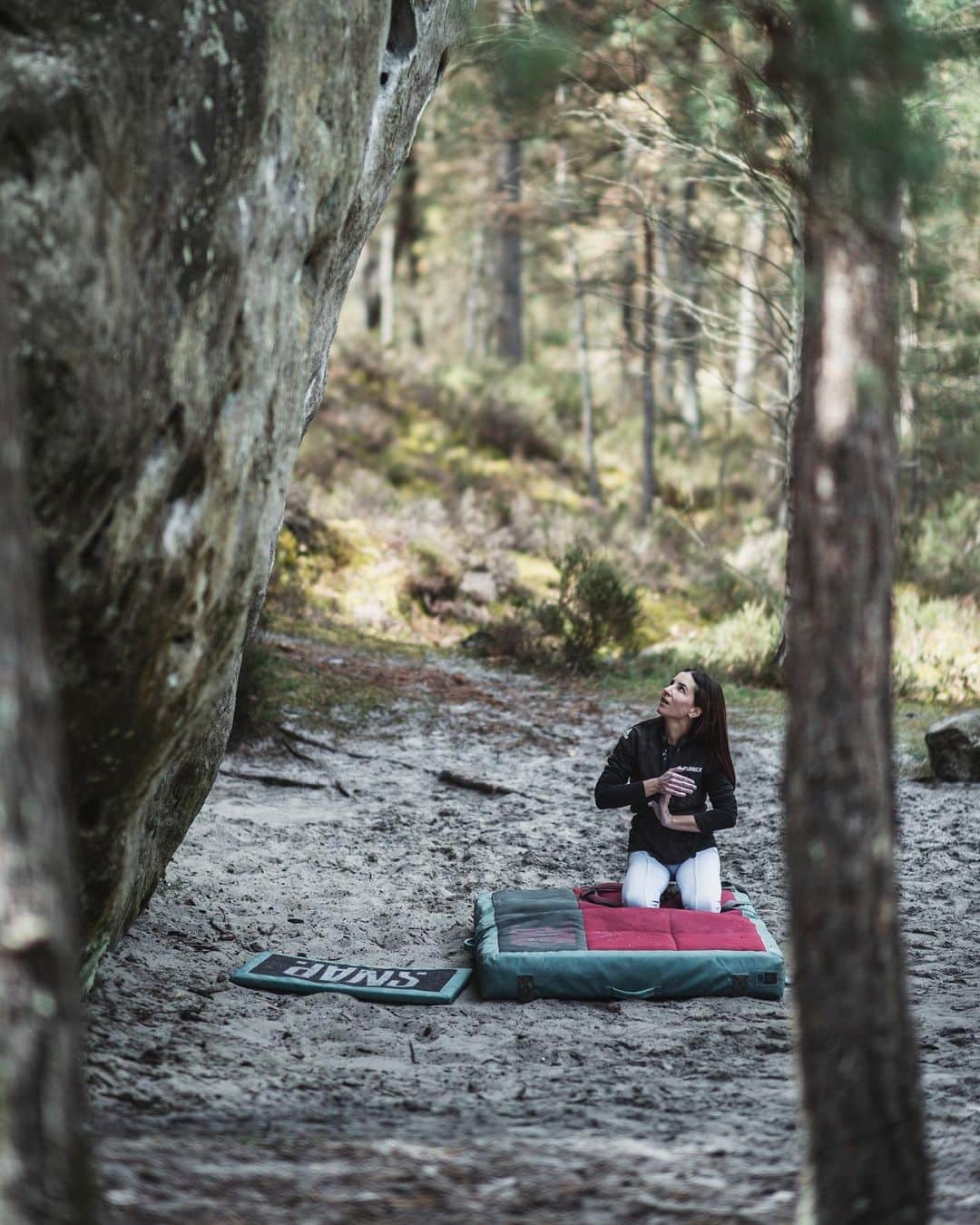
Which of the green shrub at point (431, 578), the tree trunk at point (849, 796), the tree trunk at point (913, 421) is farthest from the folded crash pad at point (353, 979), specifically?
the green shrub at point (431, 578)

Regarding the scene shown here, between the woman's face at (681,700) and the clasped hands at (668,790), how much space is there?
251 mm

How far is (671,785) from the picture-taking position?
5.09 m

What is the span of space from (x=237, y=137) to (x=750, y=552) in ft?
42.9

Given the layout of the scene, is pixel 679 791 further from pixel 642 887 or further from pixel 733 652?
pixel 733 652

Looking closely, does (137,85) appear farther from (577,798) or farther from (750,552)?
(750,552)

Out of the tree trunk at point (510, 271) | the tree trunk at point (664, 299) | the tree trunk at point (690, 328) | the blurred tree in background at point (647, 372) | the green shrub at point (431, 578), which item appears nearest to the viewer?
the blurred tree in background at point (647, 372)

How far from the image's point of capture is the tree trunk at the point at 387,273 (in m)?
23.1

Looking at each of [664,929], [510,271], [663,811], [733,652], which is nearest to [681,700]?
[663,811]

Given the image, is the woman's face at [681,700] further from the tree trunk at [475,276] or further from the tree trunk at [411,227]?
the tree trunk at [475,276]

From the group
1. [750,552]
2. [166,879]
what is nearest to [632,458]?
[750,552]

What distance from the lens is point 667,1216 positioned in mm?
2559

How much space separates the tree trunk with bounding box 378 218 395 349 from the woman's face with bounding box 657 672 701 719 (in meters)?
18.1

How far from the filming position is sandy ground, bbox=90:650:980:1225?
2711mm

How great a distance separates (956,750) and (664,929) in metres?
3.85
